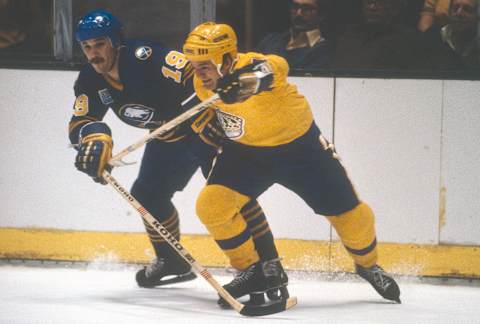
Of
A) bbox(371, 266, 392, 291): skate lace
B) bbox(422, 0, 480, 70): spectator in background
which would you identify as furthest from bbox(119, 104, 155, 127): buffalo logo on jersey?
bbox(422, 0, 480, 70): spectator in background

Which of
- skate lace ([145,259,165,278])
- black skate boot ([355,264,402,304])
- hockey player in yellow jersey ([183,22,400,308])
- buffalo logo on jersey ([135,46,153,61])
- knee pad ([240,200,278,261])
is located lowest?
skate lace ([145,259,165,278])

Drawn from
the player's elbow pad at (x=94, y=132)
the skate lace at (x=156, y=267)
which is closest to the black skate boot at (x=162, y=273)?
the skate lace at (x=156, y=267)

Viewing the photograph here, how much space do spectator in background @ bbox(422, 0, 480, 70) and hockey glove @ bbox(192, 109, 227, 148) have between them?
1.10 metres

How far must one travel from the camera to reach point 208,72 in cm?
369

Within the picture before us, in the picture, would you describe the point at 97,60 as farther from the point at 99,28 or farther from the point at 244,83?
the point at 244,83

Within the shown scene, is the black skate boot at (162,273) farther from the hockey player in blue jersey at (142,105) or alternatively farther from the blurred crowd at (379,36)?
the blurred crowd at (379,36)

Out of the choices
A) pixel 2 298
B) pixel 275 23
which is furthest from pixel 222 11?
pixel 2 298

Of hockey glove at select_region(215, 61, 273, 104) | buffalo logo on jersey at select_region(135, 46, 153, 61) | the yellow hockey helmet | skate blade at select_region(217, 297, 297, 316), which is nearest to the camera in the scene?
hockey glove at select_region(215, 61, 273, 104)

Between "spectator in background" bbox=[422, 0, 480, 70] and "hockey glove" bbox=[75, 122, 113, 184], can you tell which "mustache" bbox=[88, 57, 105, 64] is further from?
"spectator in background" bbox=[422, 0, 480, 70]

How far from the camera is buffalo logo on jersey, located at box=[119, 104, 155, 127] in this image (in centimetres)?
405

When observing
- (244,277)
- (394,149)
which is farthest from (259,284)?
(394,149)

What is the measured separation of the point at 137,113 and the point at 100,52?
305 millimetres

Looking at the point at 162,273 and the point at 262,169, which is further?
the point at 162,273

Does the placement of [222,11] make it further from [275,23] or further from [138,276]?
[138,276]
